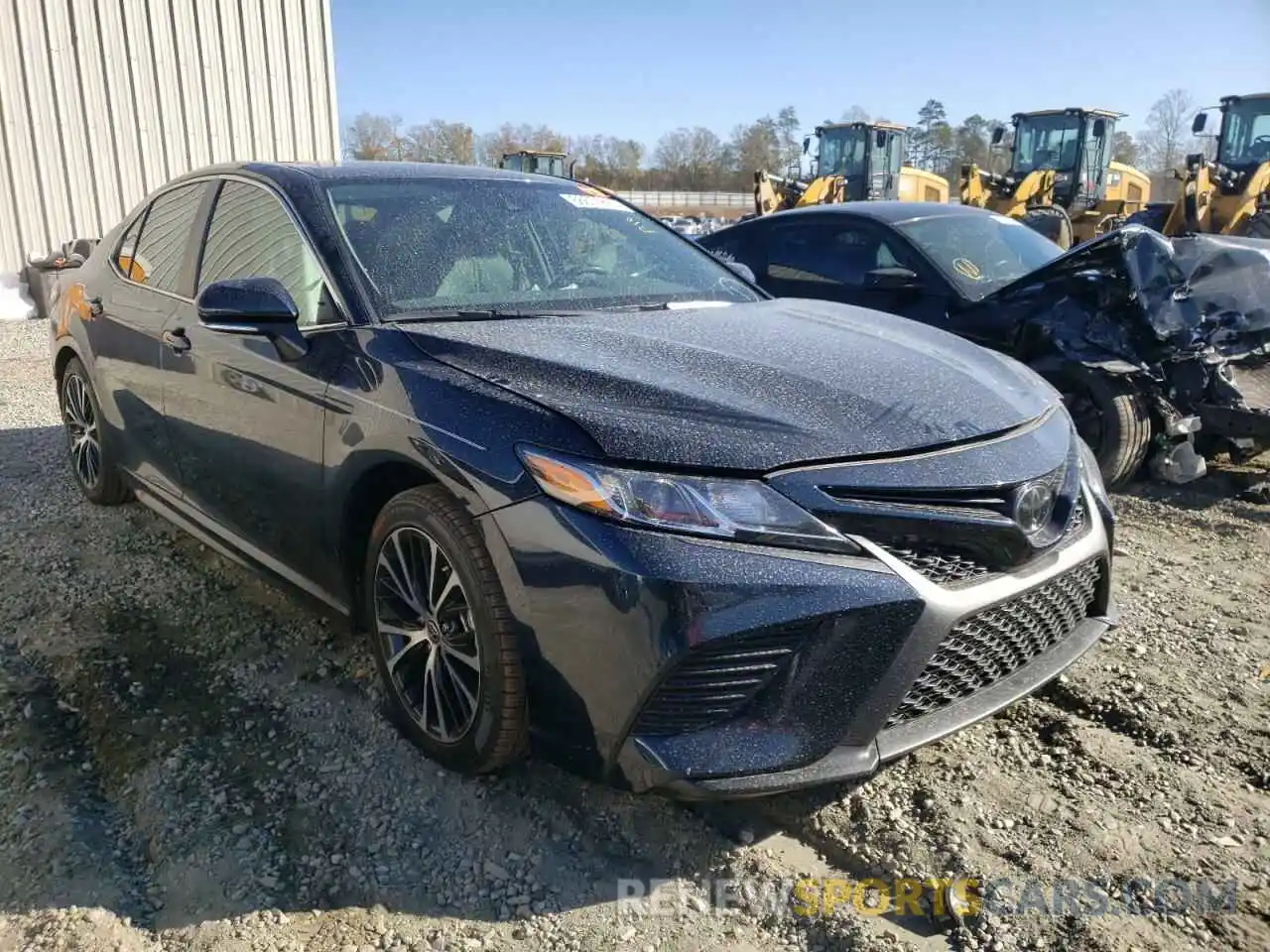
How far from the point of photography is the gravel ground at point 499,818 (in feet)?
6.83

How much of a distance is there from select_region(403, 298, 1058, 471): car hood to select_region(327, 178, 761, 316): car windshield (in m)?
0.20

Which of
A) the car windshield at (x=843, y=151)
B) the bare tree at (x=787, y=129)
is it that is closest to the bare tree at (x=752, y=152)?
the bare tree at (x=787, y=129)

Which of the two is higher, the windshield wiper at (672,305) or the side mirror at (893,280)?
the windshield wiper at (672,305)

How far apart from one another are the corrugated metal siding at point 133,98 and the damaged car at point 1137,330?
11439 millimetres

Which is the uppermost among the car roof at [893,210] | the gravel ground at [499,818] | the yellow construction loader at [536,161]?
the yellow construction loader at [536,161]

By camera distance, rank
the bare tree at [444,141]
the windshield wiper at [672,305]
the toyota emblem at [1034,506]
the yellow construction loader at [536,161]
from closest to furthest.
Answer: the toyota emblem at [1034,506], the windshield wiper at [672,305], the yellow construction loader at [536,161], the bare tree at [444,141]

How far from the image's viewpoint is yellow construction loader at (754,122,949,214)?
19469 mm

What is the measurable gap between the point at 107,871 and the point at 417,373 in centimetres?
138

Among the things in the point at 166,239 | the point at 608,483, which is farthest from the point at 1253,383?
the point at 166,239

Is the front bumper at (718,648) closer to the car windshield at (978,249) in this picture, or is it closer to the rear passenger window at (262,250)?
the rear passenger window at (262,250)

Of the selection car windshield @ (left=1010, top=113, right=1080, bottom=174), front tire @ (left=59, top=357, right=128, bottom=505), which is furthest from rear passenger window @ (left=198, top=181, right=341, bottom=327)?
car windshield @ (left=1010, top=113, right=1080, bottom=174)

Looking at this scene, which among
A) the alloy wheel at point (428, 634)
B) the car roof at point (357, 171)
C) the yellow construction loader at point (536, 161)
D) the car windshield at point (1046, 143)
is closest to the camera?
the alloy wheel at point (428, 634)

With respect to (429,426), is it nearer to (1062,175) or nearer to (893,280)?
(893,280)

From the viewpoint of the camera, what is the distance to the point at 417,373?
2.44 m
